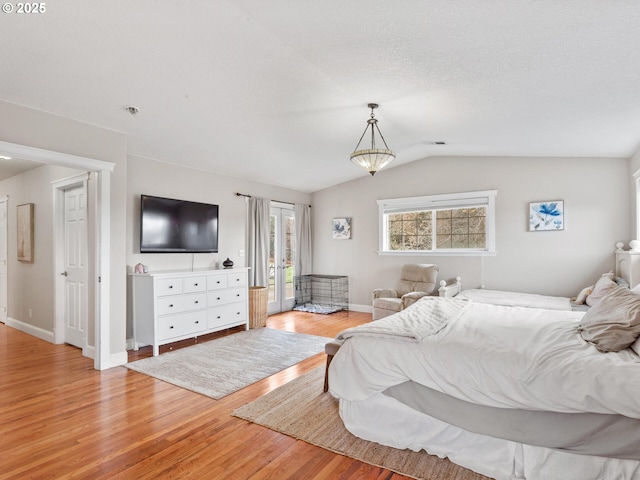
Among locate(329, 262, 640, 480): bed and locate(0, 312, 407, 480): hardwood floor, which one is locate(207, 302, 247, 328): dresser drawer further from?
locate(329, 262, 640, 480): bed

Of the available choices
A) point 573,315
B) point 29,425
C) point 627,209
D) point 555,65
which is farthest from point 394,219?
point 29,425

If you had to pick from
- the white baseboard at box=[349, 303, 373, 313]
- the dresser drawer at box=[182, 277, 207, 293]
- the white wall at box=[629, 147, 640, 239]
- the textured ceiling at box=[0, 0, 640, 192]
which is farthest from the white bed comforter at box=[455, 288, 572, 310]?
the dresser drawer at box=[182, 277, 207, 293]

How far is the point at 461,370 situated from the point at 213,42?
2.81 m

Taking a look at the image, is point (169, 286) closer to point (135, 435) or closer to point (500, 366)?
point (135, 435)

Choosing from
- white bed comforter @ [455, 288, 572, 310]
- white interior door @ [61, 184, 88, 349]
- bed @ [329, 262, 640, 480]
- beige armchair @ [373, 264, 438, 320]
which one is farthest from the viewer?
beige armchair @ [373, 264, 438, 320]

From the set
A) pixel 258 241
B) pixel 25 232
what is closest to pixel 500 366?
pixel 258 241

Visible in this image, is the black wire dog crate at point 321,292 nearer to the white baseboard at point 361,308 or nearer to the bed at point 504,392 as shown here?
the white baseboard at point 361,308

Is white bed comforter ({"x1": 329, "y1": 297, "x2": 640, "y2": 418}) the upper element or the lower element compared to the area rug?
upper

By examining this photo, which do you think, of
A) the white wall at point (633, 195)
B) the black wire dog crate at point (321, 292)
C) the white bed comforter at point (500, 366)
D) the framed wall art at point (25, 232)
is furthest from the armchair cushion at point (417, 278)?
the framed wall art at point (25, 232)

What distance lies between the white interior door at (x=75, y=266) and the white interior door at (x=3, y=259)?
2.14 metres

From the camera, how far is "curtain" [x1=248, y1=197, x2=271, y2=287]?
6.18m

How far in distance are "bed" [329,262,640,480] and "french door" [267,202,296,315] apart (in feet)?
13.8

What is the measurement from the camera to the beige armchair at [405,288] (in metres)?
5.50

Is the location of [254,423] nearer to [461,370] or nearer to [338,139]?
[461,370]
